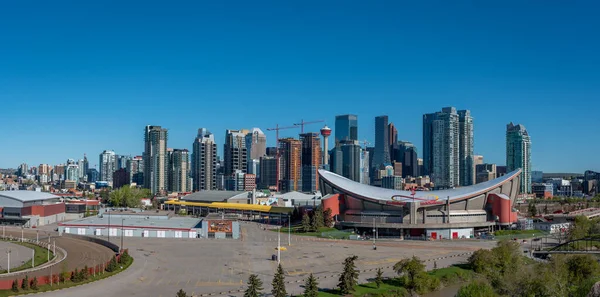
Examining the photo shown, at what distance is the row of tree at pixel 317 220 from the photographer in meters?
78.2

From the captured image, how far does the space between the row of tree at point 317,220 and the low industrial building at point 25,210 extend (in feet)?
127

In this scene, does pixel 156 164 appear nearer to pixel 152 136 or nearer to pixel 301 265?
pixel 152 136

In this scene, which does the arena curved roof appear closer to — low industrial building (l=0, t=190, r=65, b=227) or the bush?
low industrial building (l=0, t=190, r=65, b=227)

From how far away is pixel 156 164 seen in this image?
→ 191 meters

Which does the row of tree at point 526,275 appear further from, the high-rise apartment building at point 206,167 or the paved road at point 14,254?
the high-rise apartment building at point 206,167

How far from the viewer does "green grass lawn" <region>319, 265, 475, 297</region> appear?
124 feet

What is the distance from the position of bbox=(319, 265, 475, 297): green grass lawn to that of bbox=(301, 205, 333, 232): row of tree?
1230 inches

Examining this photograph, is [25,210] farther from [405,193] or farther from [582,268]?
[582,268]

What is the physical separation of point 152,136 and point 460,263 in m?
157

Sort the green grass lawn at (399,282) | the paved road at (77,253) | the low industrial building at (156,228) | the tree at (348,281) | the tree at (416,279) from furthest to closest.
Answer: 1. the low industrial building at (156,228)
2. the paved road at (77,253)
3. the tree at (416,279)
4. the green grass lawn at (399,282)
5. the tree at (348,281)

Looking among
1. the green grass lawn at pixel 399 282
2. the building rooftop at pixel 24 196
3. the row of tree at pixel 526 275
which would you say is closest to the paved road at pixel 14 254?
the building rooftop at pixel 24 196

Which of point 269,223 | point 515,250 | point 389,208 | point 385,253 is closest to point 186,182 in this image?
point 269,223

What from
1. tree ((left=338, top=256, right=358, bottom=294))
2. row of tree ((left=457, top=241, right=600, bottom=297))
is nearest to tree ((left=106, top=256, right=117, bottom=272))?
tree ((left=338, top=256, right=358, bottom=294))

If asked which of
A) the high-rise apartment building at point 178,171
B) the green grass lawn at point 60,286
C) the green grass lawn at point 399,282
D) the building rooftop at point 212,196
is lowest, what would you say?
the green grass lawn at point 399,282
